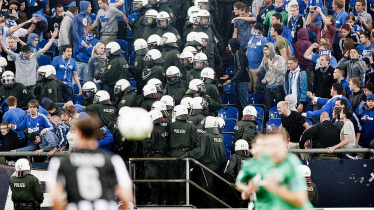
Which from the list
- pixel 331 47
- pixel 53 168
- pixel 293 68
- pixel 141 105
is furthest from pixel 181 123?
pixel 53 168

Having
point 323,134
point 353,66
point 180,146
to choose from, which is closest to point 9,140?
point 180,146

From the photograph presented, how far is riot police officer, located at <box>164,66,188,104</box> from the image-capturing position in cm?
1384

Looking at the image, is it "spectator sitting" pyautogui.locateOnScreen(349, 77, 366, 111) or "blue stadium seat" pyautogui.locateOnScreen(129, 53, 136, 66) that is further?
"blue stadium seat" pyautogui.locateOnScreen(129, 53, 136, 66)

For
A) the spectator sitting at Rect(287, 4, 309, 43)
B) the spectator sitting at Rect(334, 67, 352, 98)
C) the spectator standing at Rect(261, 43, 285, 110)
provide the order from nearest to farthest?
the spectator sitting at Rect(334, 67, 352, 98) < the spectator standing at Rect(261, 43, 285, 110) < the spectator sitting at Rect(287, 4, 309, 43)

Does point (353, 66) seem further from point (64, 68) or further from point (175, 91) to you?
point (64, 68)

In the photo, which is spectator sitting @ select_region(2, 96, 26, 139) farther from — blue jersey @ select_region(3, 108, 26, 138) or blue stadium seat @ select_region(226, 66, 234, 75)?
blue stadium seat @ select_region(226, 66, 234, 75)

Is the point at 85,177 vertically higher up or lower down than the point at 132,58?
lower down

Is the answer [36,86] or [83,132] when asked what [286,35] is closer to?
[36,86]

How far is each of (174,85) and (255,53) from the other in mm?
2301

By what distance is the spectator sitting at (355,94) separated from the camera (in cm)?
1348

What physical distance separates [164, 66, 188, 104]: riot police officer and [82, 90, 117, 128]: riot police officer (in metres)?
1.61

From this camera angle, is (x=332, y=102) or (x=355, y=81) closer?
(x=332, y=102)

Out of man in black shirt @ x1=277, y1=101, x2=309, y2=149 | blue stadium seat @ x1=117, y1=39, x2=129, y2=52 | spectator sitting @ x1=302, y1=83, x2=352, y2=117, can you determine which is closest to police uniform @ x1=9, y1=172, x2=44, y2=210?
man in black shirt @ x1=277, y1=101, x2=309, y2=149

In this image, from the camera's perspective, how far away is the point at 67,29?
55.1 ft
